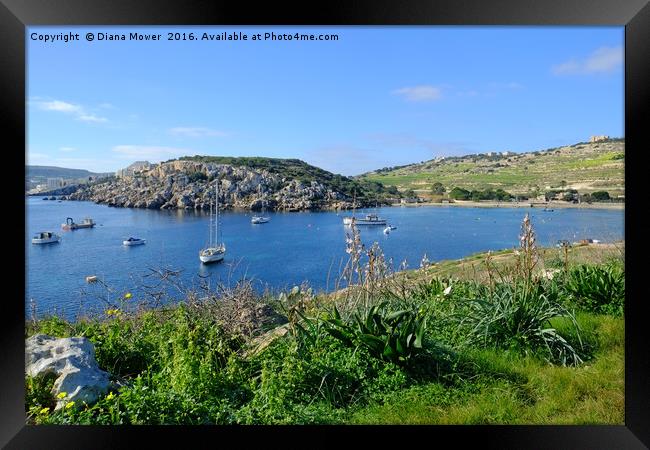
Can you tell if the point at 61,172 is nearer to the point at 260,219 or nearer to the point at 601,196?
the point at 260,219

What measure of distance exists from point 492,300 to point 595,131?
14.3ft

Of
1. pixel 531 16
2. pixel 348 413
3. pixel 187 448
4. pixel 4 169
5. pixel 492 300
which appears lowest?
pixel 187 448

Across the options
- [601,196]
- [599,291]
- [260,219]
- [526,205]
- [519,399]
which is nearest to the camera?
[519,399]

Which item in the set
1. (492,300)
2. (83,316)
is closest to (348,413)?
(492,300)

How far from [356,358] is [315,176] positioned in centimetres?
335

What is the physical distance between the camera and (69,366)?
254 centimetres

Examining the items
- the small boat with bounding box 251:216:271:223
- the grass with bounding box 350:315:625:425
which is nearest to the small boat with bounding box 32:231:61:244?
the small boat with bounding box 251:216:271:223

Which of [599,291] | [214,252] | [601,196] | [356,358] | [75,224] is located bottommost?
[356,358]

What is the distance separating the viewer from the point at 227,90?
5145 mm

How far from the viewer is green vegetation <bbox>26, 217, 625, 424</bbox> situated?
260cm

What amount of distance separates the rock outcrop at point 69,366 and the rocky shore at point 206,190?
3114mm

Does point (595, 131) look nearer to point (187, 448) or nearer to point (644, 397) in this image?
point (644, 397)

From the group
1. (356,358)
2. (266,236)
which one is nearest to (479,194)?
(266,236)

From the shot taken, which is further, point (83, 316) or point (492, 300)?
point (83, 316)
